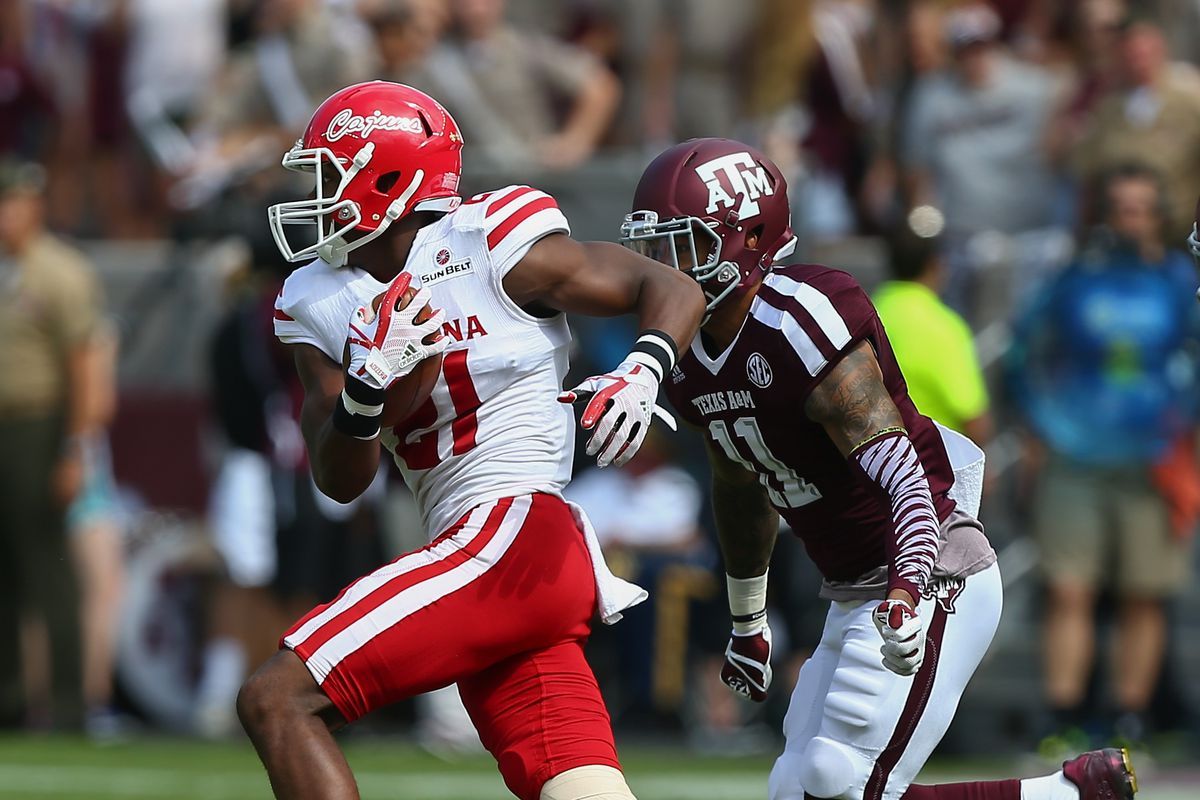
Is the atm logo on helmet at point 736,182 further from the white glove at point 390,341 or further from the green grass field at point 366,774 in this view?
the green grass field at point 366,774

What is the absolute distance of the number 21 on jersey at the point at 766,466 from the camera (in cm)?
471

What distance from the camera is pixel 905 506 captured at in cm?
438

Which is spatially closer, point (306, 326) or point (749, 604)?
point (306, 326)

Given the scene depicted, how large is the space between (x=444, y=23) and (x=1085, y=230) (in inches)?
136

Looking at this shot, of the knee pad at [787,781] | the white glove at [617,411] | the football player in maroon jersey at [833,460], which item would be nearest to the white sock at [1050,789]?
the football player in maroon jersey at [833,460]

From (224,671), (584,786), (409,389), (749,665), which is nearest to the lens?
(584,786)

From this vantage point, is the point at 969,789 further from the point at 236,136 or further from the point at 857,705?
the point at 236,136

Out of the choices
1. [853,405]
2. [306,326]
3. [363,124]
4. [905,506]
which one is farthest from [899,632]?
[363,124]

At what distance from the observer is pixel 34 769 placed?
8.27 meters

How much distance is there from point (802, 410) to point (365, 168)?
110 centimetres

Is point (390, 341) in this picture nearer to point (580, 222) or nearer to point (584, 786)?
point (584, 786)

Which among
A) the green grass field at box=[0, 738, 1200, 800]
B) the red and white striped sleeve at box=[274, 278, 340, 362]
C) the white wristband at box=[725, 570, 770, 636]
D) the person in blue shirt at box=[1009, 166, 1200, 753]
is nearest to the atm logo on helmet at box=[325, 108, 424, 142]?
the red and white striped sleeve at box=[274, 278, 340, 362]

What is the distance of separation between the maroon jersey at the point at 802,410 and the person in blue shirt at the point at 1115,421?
3729mm

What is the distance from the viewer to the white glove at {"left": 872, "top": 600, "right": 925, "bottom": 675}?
4.23 metres
